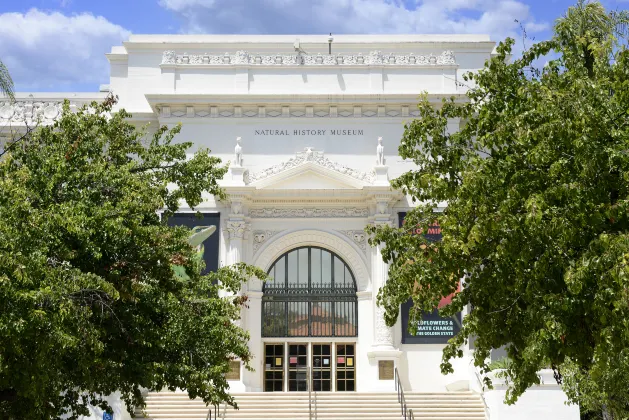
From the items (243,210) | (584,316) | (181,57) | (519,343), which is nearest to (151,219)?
(519,343)

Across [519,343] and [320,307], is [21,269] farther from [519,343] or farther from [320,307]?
[320,307]

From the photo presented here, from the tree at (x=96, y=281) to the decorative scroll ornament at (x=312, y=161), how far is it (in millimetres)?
14196

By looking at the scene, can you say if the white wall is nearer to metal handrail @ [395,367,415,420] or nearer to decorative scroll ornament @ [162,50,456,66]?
metal handrail @ [395,367,415,420]

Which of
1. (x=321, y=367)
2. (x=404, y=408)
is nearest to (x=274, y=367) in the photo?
(x=321, y=367)

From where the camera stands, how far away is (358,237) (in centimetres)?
3438

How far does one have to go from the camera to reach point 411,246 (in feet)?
51.3

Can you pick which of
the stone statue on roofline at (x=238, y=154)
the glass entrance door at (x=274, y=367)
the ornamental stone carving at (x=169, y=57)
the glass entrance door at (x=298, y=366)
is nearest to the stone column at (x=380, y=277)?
the glass entrance door at (x=298, y=366)

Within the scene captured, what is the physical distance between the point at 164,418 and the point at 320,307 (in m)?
8.85

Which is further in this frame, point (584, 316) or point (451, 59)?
point (451, 59)

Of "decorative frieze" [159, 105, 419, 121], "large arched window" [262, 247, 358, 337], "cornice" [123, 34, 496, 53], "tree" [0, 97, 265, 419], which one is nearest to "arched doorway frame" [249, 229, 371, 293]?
"large arched window" [262, 247, 358, 337]

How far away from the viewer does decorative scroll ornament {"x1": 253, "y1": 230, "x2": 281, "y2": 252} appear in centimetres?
3456

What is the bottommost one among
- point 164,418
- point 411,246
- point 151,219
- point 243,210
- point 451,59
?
point 164,418

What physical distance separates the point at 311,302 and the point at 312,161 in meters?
5.72

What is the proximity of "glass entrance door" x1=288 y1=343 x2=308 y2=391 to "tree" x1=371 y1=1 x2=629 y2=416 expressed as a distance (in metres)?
18.9
